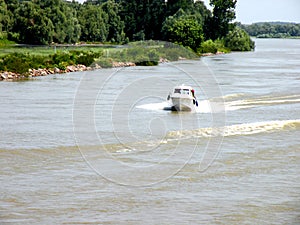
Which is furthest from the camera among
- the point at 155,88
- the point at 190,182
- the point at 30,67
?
the point at 30,67

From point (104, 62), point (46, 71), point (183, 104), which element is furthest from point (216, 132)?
point (104, 62)

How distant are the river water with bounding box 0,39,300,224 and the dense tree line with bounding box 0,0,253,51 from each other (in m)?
39.2

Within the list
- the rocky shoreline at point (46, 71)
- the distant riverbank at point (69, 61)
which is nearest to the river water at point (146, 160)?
the rocky shoreline at point (46, 71)

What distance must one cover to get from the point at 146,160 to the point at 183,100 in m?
7.54

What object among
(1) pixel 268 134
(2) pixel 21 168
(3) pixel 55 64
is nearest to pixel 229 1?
(3) pixel 55 64

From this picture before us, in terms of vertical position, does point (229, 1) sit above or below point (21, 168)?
above

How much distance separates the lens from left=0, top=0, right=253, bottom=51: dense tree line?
62.7m

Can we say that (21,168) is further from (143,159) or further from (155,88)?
(155,88)

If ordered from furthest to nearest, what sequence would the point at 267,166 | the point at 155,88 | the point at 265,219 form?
the point at 155,88
the point at 267,166
the point at 265,219

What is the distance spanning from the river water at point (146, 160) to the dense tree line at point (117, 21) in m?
39.2

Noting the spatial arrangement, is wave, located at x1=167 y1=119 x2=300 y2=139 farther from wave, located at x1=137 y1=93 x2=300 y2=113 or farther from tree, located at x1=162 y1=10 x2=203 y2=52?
tree, located at x1=162 y1=10 x2=203 y2=52

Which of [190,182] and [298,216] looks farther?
[190,182]

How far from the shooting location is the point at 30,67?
35344 millimetres

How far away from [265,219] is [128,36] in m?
70.9
